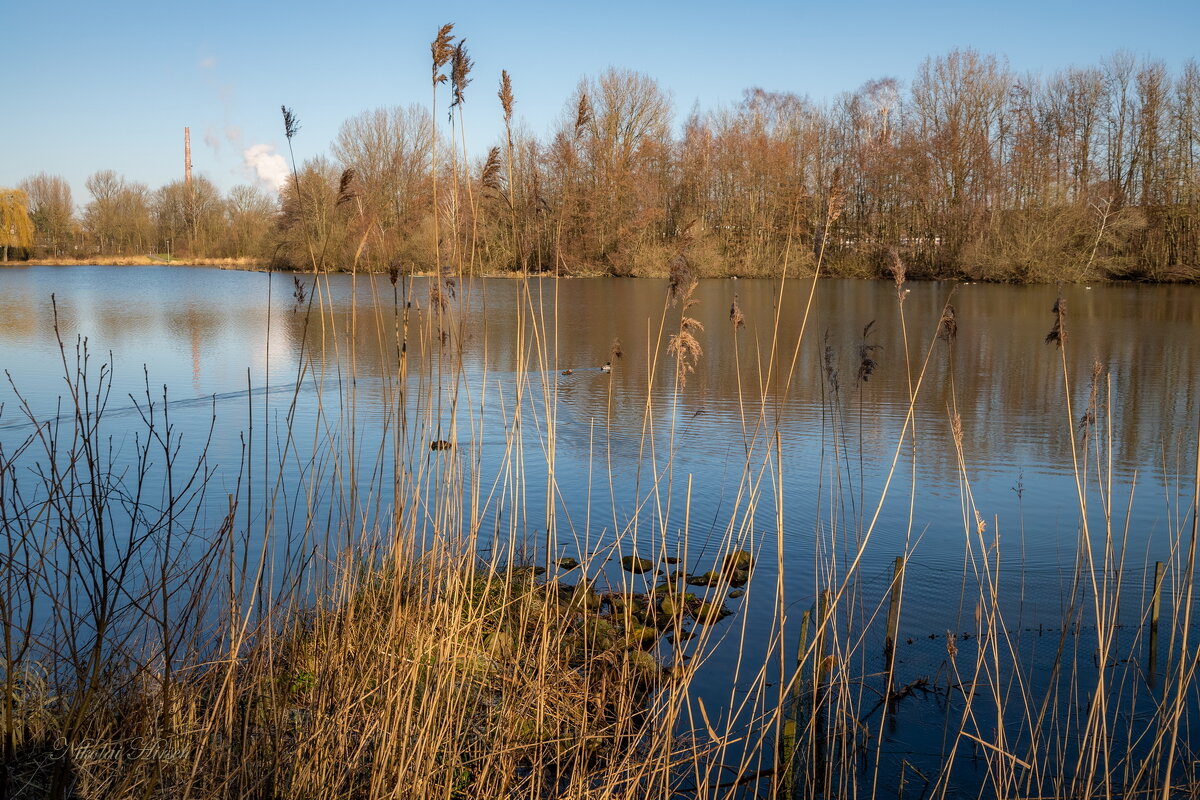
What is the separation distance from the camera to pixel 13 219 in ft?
144

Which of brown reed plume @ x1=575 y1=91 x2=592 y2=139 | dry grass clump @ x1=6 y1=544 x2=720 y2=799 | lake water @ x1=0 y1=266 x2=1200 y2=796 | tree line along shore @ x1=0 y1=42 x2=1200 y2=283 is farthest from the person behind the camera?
tree line along shore @ x1=0 y1=42 x2=1200 y2=283

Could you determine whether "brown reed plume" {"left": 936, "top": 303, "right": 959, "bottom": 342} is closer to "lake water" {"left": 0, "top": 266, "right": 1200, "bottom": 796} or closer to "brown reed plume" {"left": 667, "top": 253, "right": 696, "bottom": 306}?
"lake water" {"left": 0, "top": 266, "right": 1200, "bottom": 796}

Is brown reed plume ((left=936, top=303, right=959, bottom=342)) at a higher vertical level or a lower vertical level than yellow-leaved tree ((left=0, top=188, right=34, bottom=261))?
lower

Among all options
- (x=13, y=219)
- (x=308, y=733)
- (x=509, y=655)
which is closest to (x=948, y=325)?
(x=509, y=655)

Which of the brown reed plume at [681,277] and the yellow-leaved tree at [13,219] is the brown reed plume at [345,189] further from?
the yellow-leaved tree at [13,219]

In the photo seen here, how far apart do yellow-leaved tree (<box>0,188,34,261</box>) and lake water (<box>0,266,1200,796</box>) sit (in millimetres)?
26407

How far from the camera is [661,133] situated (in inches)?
1517

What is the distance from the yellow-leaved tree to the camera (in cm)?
4316

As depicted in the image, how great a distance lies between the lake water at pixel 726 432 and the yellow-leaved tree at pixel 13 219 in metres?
26.4

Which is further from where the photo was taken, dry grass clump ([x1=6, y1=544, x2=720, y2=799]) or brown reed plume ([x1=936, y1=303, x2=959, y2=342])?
brown reed plume ([x1=936, y1=303, x2=959, y2=342])

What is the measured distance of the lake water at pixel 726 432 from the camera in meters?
3.89

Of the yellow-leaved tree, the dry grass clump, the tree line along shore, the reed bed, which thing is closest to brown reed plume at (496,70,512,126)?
the reed bed

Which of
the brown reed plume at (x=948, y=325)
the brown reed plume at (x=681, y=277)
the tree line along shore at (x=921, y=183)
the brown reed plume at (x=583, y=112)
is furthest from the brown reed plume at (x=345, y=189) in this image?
→ the tree line along shore at (x=921, y=183)

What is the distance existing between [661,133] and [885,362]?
87.1 ft
